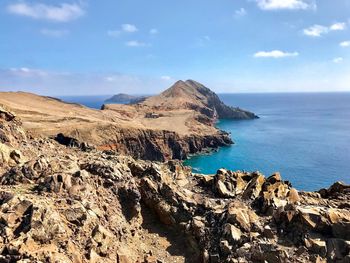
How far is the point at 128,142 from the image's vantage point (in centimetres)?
12394

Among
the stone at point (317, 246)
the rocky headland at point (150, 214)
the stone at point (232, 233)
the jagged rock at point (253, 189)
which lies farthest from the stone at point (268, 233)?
the jagged rock at point (253, 189)

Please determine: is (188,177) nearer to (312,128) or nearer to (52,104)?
(52,104)

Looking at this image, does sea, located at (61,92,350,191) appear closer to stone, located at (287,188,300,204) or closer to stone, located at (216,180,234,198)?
stone, located at (287,188,300,204)

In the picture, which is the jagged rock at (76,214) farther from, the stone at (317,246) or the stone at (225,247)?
the stone at (317,246)

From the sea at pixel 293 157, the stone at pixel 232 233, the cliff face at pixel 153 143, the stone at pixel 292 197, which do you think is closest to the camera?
the stone at pixel 232 233

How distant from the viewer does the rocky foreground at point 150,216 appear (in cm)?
2302

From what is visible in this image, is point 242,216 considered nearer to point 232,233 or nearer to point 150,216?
point 232,233

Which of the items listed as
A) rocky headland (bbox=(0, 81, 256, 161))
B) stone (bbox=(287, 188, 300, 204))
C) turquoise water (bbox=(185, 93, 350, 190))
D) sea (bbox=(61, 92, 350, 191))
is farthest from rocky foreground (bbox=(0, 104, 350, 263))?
rocky headland (bbox=(0, 81, 256, 161))

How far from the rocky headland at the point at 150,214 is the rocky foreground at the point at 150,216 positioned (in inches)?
2.8

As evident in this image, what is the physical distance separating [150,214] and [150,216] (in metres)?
0.22

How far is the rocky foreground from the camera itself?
23016 millimetres

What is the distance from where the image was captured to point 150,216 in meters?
33.5

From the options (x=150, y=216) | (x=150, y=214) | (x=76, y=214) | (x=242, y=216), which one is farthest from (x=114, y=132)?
(x=76, y=214)

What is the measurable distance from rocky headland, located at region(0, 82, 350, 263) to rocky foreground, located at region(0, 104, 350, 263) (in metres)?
0.07
